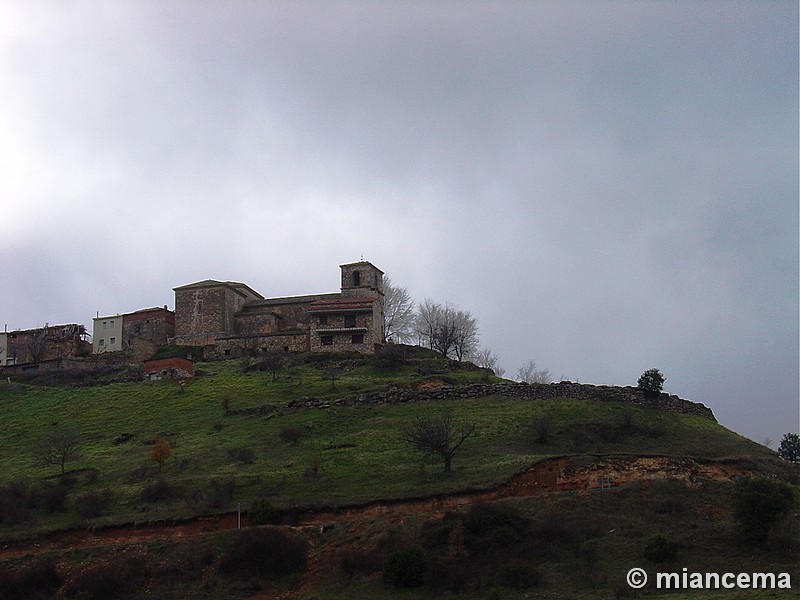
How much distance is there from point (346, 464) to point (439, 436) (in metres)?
4.40

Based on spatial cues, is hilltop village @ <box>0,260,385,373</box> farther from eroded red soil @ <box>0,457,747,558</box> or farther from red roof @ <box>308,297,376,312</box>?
eroded red soil @ <box>0,457,747,558</box>

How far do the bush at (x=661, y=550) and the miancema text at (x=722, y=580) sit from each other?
2.57 feet

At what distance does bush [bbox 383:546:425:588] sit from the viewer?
27656 millimetres

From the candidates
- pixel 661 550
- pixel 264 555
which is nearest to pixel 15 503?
pixel 264 555

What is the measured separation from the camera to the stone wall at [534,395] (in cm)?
4791

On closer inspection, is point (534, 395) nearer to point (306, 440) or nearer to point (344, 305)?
point (306, 440)

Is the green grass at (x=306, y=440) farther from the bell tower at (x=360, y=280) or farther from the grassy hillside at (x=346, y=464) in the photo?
the bell tower at (x=360, y=280)

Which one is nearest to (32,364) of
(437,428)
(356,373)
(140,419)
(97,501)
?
(140,419)

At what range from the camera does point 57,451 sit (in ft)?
143

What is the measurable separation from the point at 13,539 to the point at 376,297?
37.1m

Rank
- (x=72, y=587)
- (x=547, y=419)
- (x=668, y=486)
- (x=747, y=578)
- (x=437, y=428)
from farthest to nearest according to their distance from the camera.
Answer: (x=547, y=419)
(x=437, y=428)
(x=668, y=486)
(x=72, y=587)
(x=747, y=578)

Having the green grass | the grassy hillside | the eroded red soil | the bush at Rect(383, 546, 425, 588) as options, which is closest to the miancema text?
the grassy hillside

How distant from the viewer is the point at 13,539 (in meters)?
33.8

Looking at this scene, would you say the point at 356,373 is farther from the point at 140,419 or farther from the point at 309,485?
the point at 309,485
